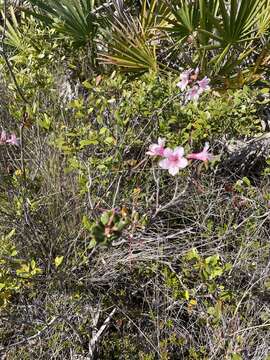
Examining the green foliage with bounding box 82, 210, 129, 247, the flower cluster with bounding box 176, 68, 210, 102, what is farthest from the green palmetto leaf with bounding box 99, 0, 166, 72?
the green foliage with bounding box 82, 210, 129, 247

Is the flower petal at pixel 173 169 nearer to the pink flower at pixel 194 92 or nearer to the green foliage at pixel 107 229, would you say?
the green foliage at pixel 107 229

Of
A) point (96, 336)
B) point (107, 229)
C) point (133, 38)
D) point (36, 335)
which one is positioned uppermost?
point (107, 229)

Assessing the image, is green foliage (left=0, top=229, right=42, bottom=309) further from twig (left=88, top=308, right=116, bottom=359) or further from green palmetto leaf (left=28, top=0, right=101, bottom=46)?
green palmetto leaf (left=28, top=0, right=101, bottom=46)

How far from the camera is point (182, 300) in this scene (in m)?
2.14

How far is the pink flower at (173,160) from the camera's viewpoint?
1664 millimetres

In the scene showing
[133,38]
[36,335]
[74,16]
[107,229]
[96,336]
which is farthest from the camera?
[74,16]

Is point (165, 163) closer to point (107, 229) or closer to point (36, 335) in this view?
point (107, 229)

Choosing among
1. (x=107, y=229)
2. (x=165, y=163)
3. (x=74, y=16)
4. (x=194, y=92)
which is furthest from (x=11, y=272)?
(x=74, y=16)

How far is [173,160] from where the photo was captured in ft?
5.51

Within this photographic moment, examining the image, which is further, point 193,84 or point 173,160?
point 193,84

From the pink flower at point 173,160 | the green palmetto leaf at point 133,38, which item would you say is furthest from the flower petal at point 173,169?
the green palmetto leaf at point 133,38

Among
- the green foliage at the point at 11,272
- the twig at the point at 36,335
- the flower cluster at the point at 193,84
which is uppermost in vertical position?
the flower cluster at the point at 193,84

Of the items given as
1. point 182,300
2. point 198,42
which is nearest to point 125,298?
point 182,300

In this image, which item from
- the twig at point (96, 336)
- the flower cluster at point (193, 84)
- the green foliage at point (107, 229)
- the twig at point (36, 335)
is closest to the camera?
the green foliage at point (107, 229)
